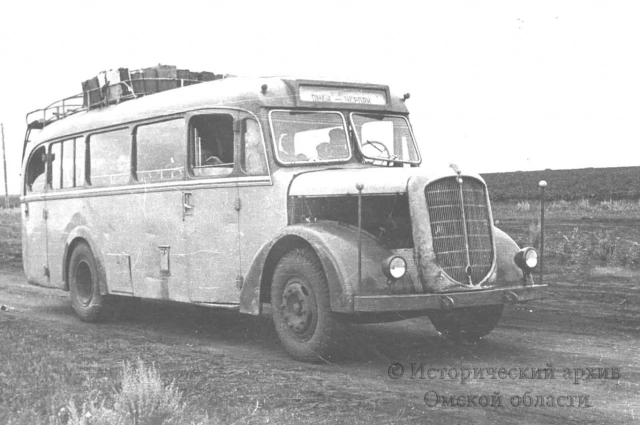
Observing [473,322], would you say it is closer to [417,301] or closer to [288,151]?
[417,301]

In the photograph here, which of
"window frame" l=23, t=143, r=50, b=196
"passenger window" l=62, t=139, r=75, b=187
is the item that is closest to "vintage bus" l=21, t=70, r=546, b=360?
"passenger window" l=62, t=139, r=75, b=187

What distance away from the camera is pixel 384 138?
884cm

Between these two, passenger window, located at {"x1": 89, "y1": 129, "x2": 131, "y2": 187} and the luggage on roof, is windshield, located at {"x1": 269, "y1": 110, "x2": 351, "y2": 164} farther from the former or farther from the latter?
passenger window, located at {"x1": 89, "y1": 129, "x2": 131, "y2": 187}

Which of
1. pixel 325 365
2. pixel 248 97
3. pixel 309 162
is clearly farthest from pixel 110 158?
pixel 325 365

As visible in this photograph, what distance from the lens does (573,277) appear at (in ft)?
40.6

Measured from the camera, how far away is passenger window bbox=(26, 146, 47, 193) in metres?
12.0

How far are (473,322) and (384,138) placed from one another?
209cm

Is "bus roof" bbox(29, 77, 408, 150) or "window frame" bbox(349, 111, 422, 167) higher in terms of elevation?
"bus roof" bbox(29, 77, 408, 150)

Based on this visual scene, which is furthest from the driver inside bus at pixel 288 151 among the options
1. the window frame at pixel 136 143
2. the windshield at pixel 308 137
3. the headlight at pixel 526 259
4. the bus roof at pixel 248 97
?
the headlight at pixel 526 259

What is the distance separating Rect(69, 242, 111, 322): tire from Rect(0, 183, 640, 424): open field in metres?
0.19

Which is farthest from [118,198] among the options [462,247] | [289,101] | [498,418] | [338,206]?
[498,418]

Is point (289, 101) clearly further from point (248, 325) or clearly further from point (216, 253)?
point (248, 325)

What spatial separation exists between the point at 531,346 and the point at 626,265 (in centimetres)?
542

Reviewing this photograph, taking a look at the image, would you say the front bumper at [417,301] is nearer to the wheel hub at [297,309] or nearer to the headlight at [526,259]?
the wheel hub at [297,309]
